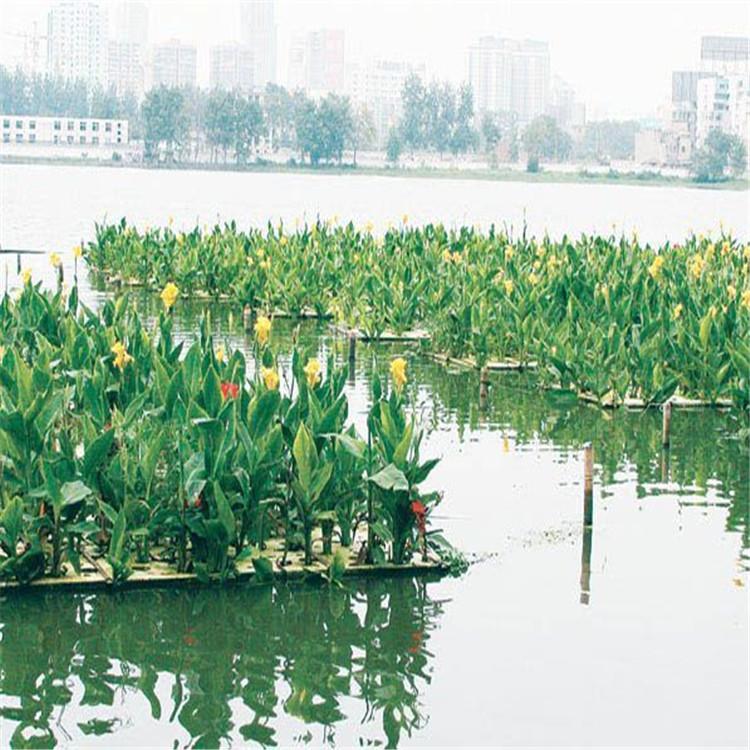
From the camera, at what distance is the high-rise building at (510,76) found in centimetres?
18362

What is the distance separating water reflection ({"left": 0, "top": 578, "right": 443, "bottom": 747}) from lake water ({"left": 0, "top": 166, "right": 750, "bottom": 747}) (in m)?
0.01

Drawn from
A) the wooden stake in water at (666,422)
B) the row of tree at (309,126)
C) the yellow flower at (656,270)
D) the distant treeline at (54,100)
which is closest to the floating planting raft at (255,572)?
the wooden stake in water at (666,422)

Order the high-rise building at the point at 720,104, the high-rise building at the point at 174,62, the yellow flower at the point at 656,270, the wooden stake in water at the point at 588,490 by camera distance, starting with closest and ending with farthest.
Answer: the wooden stake in water at the point at 588,490
the yellow flower at the point at 656,270
the high-rise building at the point at 720,104
the high-rise building at the point at 174,62

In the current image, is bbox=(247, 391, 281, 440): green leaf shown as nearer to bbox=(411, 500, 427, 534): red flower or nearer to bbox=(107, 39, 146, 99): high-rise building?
bbox=(411, 500, 427, 534): red flower

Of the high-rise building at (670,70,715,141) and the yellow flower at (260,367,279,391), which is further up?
the high-rise building at (670,70,715,141)

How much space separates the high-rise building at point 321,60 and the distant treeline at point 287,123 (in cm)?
3243

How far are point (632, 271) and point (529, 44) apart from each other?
564 feet

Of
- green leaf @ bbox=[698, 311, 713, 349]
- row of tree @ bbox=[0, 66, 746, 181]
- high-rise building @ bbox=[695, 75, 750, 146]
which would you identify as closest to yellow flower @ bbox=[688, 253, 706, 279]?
green leaf @ bbox=[698, 311, 713, 349]

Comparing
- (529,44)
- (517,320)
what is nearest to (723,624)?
(517,320)

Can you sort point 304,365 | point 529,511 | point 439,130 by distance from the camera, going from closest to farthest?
point 304,365 → point 529,511 → point 439,130

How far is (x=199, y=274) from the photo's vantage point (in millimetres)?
24734

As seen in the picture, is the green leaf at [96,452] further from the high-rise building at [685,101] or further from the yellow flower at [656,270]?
the high-rise building at [685,101]

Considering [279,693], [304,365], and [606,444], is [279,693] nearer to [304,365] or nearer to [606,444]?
[304,365]

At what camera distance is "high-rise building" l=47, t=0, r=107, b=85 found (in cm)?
17075
